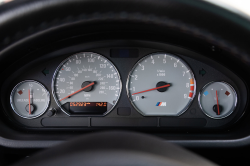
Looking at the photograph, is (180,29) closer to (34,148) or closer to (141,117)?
(141,117)

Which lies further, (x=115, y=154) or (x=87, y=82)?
(x=87, y=82)

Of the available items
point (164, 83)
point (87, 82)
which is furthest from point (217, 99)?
point (87, 82)

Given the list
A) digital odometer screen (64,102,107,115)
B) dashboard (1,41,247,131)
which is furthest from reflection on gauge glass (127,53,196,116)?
digital odometer screen (64,102,107,115)

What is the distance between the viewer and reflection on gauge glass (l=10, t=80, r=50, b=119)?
2670 mm

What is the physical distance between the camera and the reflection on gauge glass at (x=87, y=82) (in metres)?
2.66

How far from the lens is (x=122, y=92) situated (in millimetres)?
2717

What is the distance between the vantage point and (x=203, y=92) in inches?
106

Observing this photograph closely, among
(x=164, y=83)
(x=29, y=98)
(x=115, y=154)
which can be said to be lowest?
(x=115, y=154)

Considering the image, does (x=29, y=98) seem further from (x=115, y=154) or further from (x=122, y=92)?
(x=115, y=154)

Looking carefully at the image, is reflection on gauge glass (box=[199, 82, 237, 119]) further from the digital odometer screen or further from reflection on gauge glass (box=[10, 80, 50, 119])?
reflection on gauge glass (box=[10, 80, 50, 119])

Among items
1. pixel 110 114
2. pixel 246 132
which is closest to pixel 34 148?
pixel 110 114

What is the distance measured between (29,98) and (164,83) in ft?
4.70

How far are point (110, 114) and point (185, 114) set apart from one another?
79 centimetres

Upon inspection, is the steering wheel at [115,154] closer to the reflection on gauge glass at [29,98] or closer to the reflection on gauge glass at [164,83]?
the reflection on gauge glass at [164,83]
